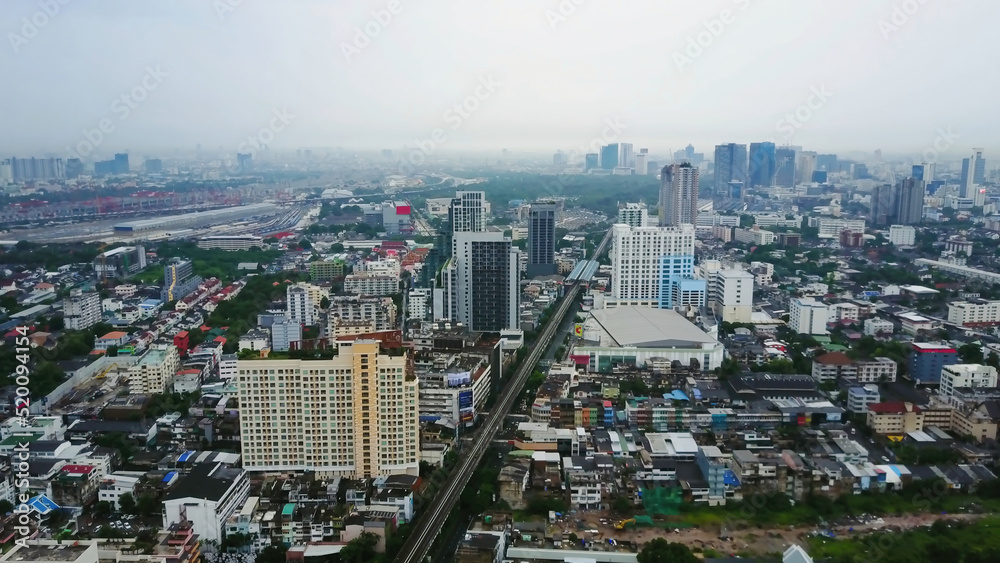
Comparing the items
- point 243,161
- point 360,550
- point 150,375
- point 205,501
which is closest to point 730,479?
point 360,550

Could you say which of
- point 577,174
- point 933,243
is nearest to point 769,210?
point 933,243

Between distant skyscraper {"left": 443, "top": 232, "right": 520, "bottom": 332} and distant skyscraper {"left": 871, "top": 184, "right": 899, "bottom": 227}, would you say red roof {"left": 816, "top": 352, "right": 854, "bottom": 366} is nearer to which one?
distant skyscraper {"left": 443, "top": 232, "right": 520, "bottom": 332}

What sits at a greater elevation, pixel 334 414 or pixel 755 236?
pixel 755 236

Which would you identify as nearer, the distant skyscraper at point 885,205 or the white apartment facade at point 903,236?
the white apartment facade at point 903,236

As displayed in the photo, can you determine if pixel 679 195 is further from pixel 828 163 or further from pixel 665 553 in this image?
pixel 828 163

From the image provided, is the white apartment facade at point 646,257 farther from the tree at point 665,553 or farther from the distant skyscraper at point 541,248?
the tree at point 665,553

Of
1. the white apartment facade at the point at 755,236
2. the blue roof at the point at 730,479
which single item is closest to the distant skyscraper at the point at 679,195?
the white apartment facade at the point at 755,236
